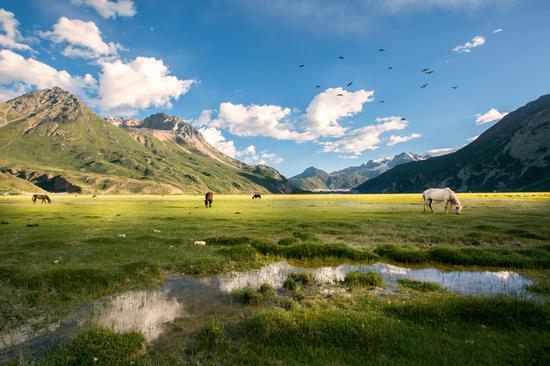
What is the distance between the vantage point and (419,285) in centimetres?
1312

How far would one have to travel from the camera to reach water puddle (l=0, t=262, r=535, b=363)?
887cm

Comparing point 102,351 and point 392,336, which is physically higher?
point 392,336

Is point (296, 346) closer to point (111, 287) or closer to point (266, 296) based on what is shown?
point (266, 296)

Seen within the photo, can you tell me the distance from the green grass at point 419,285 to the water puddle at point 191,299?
0.43m

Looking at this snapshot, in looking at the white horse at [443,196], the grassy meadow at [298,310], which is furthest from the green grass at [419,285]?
the white horse at [443,196]

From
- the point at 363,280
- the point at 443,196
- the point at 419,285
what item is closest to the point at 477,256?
the point at 419,285

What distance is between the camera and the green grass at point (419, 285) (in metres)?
12.8

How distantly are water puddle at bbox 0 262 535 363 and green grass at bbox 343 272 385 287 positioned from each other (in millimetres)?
505

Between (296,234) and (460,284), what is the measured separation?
52.1ft

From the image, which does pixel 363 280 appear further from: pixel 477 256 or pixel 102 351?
pixel 102 351

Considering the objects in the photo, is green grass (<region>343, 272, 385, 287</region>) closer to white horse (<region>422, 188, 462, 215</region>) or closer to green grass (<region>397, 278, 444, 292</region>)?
green grass (<region>397, 278, 444, 292</region>)

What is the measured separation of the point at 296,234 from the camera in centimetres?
2812

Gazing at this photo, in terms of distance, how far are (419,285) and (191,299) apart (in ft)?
33.3

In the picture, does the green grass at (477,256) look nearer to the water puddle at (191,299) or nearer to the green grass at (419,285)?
the water puddle at (191,299)
